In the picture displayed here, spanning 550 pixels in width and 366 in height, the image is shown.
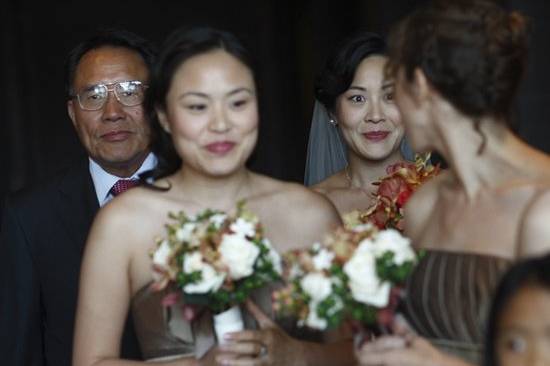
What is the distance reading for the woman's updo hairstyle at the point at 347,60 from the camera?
608cm

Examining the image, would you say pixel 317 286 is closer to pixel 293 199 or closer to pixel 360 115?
pixel 293 199

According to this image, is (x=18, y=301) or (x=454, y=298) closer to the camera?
(x=454, y=298)

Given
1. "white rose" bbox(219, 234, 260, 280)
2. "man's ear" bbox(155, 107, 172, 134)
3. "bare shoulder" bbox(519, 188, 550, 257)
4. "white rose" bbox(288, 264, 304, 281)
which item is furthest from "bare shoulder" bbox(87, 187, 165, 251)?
"bare shoulder" bbox(519, 188, 550, 257)

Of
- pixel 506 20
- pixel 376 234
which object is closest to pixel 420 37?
pixel 506 20

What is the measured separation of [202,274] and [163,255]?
0.19 meters

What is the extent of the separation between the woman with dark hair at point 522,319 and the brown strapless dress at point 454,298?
0.38 m

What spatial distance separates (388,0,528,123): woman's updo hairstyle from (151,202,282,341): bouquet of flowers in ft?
2.32

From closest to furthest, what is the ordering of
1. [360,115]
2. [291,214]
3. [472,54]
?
[472,54] < [291,214] < [360,115]

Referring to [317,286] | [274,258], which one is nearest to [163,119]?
[274,258]

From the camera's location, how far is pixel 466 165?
4145 millimetres

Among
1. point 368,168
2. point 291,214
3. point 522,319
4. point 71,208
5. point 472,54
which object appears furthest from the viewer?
point 368,168

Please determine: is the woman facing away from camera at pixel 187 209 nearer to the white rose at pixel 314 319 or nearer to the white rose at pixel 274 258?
the white rose at pixel 274 258

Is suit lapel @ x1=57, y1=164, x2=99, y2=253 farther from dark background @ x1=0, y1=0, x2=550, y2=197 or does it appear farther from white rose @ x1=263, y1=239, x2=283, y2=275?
dark background @ x1=0, y1=0, x2=550, y2=197

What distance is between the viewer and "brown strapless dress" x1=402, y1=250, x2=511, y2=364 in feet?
13.2
